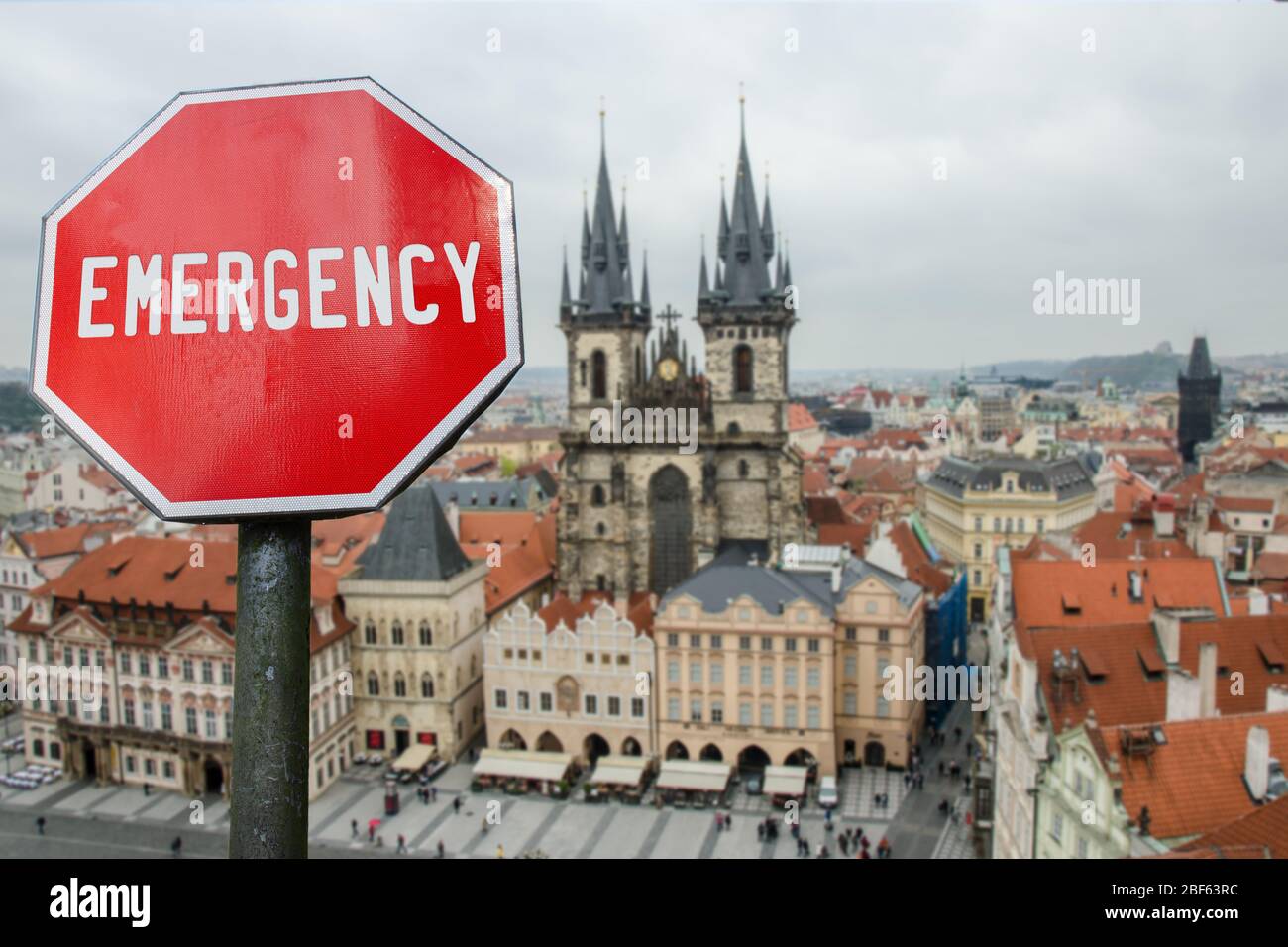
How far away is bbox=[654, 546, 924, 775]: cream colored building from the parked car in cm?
138

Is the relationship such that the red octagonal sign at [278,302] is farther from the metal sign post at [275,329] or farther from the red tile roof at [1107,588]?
the red tile roof at [1107,588]

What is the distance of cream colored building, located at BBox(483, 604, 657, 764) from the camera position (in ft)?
135

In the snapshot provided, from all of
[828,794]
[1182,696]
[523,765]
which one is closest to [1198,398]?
[828,794]

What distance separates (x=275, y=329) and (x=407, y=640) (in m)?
41.9

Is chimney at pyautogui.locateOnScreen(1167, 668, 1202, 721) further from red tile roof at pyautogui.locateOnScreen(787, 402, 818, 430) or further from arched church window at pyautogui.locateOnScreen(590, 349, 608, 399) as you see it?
red tile roof at pyautogui.locateOnScreen(787, 402, 818, 430)

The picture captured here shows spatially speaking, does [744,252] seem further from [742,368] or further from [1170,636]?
[1170,636]

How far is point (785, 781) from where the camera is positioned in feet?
124

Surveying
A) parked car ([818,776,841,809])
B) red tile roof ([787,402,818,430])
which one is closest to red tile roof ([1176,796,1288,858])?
parked car ([818,776,841,809])

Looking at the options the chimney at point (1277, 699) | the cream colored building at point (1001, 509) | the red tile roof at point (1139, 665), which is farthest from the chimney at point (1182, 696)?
the cream colored building at point (1001, 509)

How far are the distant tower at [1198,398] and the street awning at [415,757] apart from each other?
286ft

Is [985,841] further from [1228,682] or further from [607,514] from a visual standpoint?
[607,514]

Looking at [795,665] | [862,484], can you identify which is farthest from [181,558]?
[862,484]
